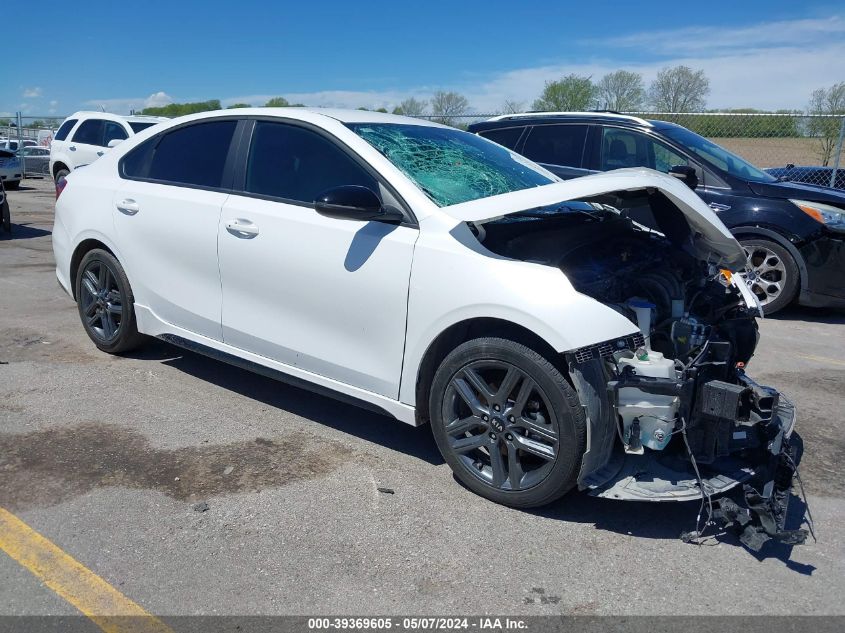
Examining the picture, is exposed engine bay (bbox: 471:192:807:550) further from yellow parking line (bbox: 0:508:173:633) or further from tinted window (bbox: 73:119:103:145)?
tinted window (bbox: 73:119:103:145)

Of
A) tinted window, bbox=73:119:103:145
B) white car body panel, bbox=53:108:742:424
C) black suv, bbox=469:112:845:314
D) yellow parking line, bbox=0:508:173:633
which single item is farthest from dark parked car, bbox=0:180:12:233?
yellow parking line, bbox=0:508:173:633

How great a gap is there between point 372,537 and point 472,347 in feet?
3.14

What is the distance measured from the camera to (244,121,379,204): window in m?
4.04

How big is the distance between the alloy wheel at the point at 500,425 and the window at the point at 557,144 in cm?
555

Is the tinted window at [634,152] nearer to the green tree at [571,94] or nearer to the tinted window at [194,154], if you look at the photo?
the tinted window at [194,154]

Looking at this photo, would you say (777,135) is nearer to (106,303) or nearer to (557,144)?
(557,144)

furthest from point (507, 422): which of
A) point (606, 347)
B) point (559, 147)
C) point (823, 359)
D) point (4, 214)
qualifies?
point (4, 214)

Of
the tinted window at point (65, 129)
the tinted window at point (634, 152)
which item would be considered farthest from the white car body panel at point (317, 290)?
the tinted window at point (65, 129)

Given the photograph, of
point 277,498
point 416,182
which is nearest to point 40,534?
point 277,498

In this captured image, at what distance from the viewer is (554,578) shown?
2984 mm

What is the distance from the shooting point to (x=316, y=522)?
3.34 meters

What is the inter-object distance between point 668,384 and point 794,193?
17.6 ft

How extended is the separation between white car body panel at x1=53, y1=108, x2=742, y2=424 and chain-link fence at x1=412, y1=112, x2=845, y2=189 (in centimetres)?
946

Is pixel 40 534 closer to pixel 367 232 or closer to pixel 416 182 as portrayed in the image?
pixel 367 232
